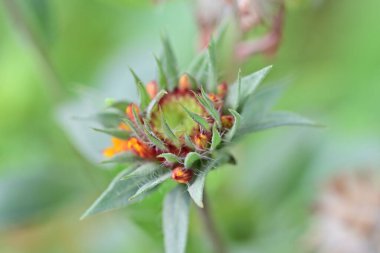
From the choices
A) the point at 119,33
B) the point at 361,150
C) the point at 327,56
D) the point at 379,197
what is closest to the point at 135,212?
the point at 379,197

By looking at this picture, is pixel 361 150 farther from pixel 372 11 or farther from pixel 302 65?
pixel 372 11

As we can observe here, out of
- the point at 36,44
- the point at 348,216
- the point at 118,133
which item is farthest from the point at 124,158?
the point at 348,216

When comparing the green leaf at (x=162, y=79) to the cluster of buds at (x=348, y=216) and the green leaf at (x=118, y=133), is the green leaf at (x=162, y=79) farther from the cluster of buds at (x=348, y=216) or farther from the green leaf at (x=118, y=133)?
the cluster of buds at (x=348, y=216)

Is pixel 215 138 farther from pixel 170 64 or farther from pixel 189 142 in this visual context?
pixel 170 64

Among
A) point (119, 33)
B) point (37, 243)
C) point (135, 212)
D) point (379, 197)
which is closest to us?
point (135, 212)

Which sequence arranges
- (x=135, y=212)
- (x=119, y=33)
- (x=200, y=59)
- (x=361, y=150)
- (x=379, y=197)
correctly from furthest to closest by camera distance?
(x=119, y=33) → (x=361, y=150) → (x=379, y=197) → (x=135, y=212) → (x=200, y=59)

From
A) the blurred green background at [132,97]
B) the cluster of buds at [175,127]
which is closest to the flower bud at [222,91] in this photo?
the cluster of buds at [175,127]
